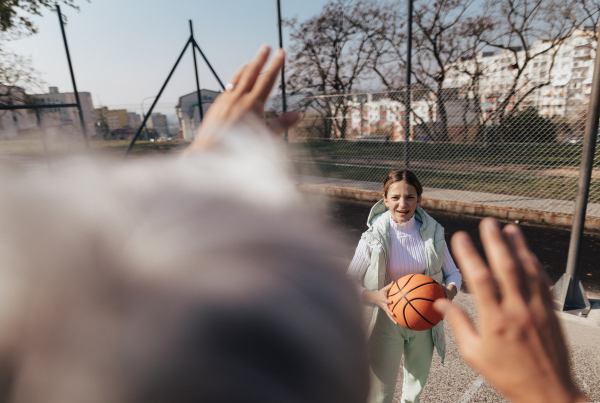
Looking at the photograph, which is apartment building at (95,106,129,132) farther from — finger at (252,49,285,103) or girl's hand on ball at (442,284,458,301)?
finger at (252,49,285,103)

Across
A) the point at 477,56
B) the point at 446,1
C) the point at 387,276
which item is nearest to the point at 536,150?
the point at 477,56

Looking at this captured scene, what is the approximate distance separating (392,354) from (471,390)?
990 mm

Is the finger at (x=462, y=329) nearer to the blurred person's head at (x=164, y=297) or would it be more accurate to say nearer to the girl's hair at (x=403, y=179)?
the blurred person's head at (x=164, y=297)

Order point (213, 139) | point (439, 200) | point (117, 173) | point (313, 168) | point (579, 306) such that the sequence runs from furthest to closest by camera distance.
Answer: point (313, 168), point (439, 200), point (579, 306), point (213, 139), point (117, 173)

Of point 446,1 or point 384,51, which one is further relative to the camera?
point 384,51

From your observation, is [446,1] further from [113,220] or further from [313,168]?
[113,220]

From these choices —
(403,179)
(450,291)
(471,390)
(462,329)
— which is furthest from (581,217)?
(462,329)

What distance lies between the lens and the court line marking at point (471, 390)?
2469 millimetres

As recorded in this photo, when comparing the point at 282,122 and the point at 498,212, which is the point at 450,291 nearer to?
the point at 282,122

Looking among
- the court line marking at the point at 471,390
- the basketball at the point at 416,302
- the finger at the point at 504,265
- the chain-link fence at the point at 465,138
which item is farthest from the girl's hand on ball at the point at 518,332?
the chain-link fence at the point at 465,138

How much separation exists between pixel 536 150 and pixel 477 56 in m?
6.18

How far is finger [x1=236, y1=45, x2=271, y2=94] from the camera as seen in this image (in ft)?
2.46

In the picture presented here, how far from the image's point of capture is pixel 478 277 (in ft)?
2.11

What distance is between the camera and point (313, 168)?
12422mm
